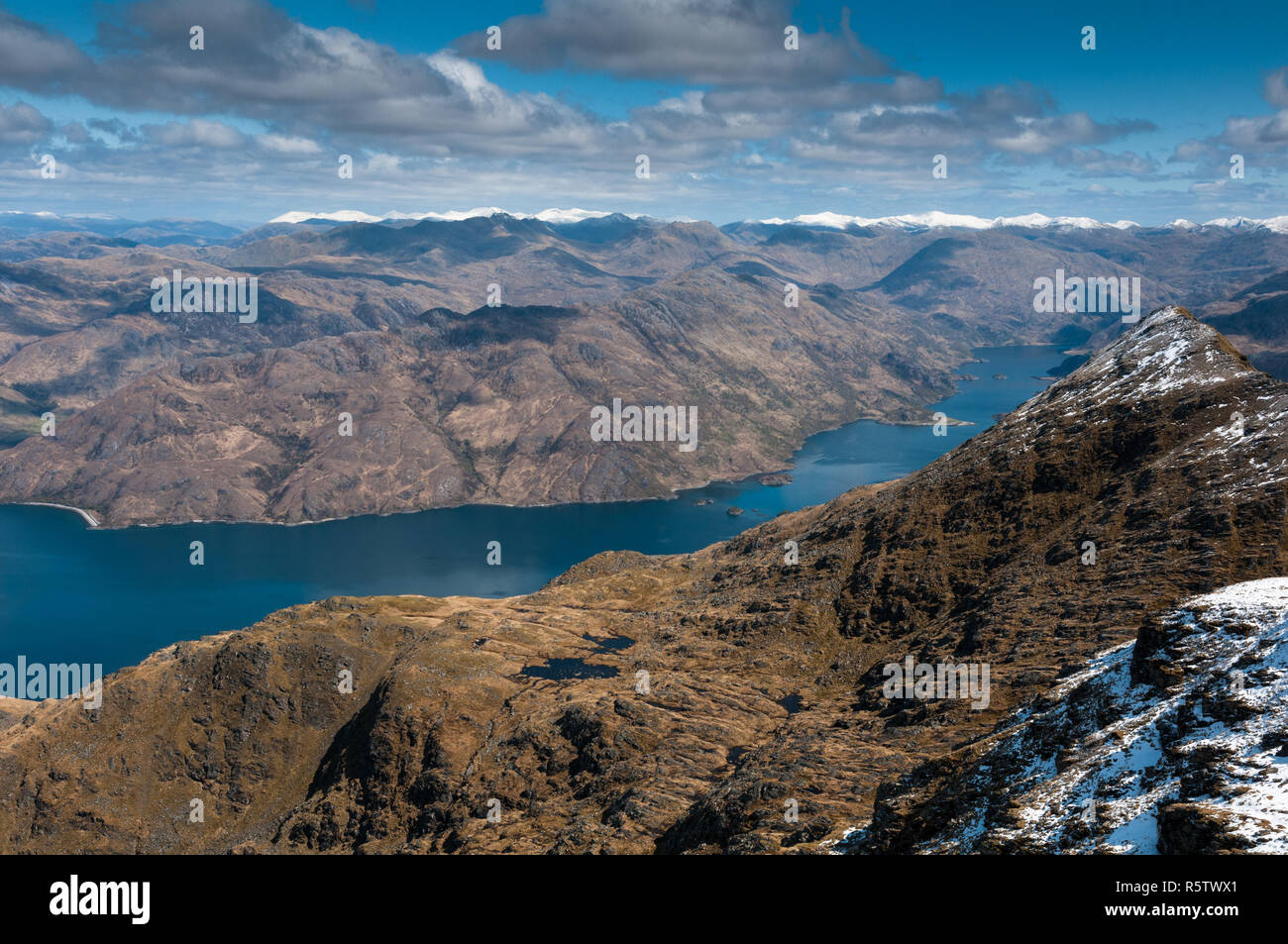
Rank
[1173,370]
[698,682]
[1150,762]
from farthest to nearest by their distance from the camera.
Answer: [1173,370]
[698,682]
[1150,762]

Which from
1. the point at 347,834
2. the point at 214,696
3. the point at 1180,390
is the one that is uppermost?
the point at 1180,390

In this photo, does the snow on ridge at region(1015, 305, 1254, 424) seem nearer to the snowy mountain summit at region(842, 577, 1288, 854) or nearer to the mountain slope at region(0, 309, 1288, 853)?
the mountain slope at region(0, 309, 1288, 853)

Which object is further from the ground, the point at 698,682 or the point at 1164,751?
the point at 1164,751

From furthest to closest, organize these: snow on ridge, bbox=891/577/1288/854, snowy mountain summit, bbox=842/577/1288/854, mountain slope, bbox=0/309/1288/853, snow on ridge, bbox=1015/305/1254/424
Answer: snow on ridge, bbox=1015/305/1254/424 < mountain slope, bbox=0/309/1288/853 < snow on ridge, bbox=891/577/1288/854 < snowy mountain summit, bbox=842/577/1288/854

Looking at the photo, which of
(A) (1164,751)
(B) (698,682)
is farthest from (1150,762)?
(B) (698,682)

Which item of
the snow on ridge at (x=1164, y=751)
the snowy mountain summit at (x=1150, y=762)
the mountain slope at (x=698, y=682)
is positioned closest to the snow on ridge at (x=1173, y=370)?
the mountain slope at (x=698, y=682)

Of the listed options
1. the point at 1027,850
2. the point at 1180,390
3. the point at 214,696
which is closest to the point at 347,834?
the point at 214,696

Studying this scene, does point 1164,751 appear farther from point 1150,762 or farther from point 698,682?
point 698,682

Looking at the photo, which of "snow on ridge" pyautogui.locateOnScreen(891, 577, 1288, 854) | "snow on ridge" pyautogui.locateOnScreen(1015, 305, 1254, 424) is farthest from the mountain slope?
"snow on ridge" pyautogui.locateOnScreen(891, 577, 1288, 854)
